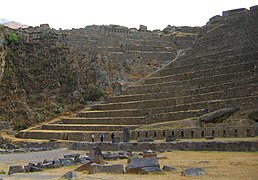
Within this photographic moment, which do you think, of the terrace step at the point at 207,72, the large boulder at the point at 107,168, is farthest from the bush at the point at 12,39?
the large boulder at the point at 107,168

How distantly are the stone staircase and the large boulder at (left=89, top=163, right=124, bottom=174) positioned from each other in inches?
645

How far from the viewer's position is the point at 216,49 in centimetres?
4994

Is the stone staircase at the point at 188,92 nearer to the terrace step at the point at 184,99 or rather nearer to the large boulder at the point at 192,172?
the terrace step at the point at 184,99

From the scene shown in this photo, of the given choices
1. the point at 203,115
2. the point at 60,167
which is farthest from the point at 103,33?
the point at 60,167

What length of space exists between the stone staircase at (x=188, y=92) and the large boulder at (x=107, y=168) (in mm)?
16386

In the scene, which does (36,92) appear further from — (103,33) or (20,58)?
(103,33)

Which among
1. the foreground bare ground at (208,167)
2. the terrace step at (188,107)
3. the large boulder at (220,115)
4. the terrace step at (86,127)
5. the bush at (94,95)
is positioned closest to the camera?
the foreground bare ground at (208,167)

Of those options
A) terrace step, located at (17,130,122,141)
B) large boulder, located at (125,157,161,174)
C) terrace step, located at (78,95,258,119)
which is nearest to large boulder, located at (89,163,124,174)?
large boulder, located at (125,157,161,174)

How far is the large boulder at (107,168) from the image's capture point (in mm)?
18438

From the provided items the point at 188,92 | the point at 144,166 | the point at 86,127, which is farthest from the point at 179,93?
the point at 144,166

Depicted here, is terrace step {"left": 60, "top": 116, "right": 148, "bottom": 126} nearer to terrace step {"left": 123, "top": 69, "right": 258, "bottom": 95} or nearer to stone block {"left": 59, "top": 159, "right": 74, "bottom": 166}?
terrace step {"left": 123, "top": 69, "right": 258, "bottom": 95}

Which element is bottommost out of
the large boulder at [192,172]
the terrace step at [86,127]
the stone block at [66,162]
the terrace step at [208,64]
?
the stone block at [66,162]

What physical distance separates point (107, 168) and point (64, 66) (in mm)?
37917

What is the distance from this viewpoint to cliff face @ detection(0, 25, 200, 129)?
5141 centimetres
